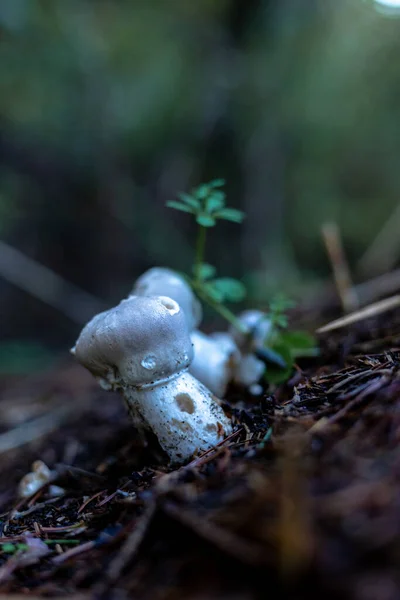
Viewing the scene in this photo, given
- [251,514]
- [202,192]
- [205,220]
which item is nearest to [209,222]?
[205,220]

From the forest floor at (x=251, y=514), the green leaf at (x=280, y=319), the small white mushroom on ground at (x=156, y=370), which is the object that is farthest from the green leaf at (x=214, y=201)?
the forest floor at (x=251, y=514)

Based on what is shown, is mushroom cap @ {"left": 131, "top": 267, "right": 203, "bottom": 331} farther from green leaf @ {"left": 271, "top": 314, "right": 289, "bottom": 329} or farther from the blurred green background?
the blurred green background

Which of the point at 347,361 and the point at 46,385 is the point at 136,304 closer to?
the point at 347,361

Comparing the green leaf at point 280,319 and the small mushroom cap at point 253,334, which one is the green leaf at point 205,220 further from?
the small mushroom cap at point 253,334

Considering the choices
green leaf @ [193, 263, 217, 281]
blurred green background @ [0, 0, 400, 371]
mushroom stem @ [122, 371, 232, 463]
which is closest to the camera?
mushroom stem @ [122, 371, 232, 463]

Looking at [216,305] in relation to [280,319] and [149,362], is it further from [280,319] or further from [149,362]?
[149,362]

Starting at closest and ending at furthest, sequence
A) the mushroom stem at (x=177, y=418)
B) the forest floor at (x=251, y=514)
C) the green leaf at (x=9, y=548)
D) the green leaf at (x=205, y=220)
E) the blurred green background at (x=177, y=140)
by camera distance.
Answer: the forest floor at (x=251, y=514)
the green leaf at (x=9, y=548)
the mushroom stem at (x=177, y=418)
the green leaf at (x=205, y=220)
the blurred green background at (x=177, y=140)

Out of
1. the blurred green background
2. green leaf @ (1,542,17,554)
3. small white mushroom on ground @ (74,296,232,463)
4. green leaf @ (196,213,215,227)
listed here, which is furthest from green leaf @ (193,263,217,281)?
the blurred green background
